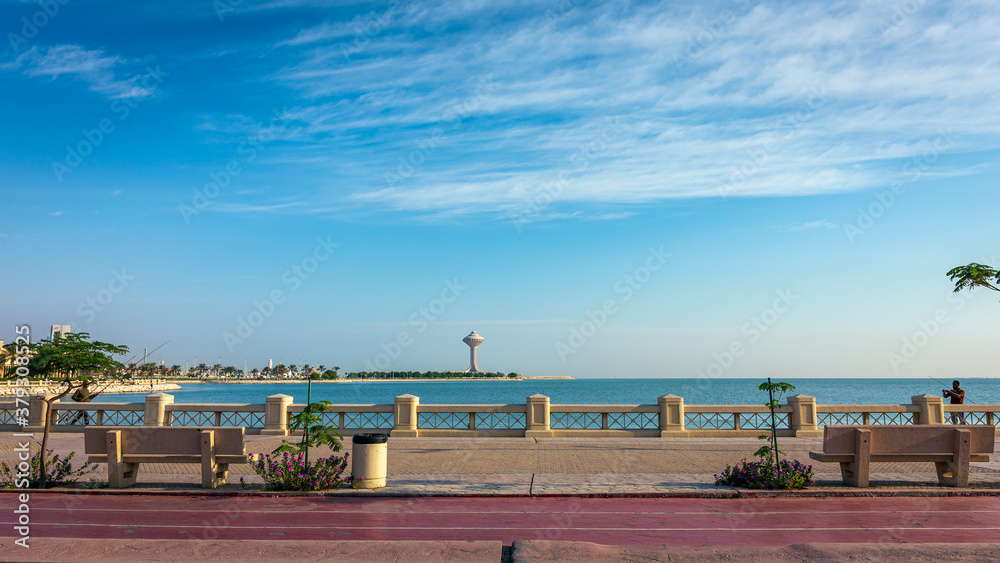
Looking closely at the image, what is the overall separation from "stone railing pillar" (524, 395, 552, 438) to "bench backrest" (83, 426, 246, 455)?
34.2 ft

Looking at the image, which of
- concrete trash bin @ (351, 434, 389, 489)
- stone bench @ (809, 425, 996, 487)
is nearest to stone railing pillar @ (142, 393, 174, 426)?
concrete trash bin @ (351, 434, 389, 489)

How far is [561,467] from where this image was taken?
14.5m

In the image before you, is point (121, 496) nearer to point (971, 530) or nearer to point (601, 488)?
point (601, 488)

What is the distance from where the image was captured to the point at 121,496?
11492mm

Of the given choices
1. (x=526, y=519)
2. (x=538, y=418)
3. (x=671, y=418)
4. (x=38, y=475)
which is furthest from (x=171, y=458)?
(x=671, y=418)

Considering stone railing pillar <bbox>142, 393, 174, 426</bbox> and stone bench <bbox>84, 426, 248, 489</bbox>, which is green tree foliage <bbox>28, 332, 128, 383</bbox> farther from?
stone railing pillar <bbox>142, 393, 174, 426</bbox>

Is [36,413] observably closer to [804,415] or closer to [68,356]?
[68,356]

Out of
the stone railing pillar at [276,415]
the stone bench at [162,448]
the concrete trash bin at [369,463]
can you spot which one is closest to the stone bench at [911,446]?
the concrete trash bin at [369,463]

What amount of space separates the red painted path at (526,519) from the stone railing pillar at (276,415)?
9.80 metres

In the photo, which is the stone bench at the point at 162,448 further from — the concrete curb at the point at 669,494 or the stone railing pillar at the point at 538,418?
the stone railing pillar at the point at 538,418

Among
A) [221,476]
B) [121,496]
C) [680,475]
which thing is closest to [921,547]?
[680,475]

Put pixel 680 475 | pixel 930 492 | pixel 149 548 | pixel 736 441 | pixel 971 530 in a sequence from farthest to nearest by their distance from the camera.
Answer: pixel 736 441, pixel 680 475, pixel 930 492, pixel 971 530, pixel 149 548

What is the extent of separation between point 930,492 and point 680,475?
13.6 feet

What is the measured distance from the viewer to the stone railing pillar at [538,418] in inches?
819
